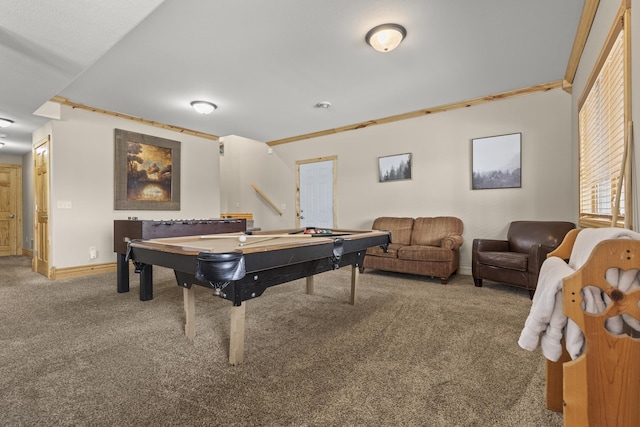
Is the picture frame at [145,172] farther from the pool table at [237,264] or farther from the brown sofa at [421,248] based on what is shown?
the brown sofa at [421,248]

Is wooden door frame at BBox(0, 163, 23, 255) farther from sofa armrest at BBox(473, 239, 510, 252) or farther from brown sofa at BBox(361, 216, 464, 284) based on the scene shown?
sofa armrest at BBox(473, 239, 510, 252)

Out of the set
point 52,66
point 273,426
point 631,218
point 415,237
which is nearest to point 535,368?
point 631,218

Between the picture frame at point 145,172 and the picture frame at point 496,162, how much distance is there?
4.96m

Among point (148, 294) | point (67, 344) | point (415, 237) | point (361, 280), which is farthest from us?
point (415, 237)

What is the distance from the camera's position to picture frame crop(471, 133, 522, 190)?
4.04 metres

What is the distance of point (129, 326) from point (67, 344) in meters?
0.40

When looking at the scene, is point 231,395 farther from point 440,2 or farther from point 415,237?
point 415,237

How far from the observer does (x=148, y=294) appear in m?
3.12

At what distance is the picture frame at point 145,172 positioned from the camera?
4.76 meters

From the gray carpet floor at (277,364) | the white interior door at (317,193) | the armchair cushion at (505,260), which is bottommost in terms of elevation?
the gray carpet floor at (277,364)

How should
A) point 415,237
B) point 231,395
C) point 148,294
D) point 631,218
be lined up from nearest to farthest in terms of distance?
point 231,395
point 631,218
point 148,294
point 415,237

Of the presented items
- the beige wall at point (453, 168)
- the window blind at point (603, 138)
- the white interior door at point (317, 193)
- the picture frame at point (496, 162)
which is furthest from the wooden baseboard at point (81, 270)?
the window blind at point (603, 138)

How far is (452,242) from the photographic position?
391 centimetres

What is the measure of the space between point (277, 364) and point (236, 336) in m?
0.30
